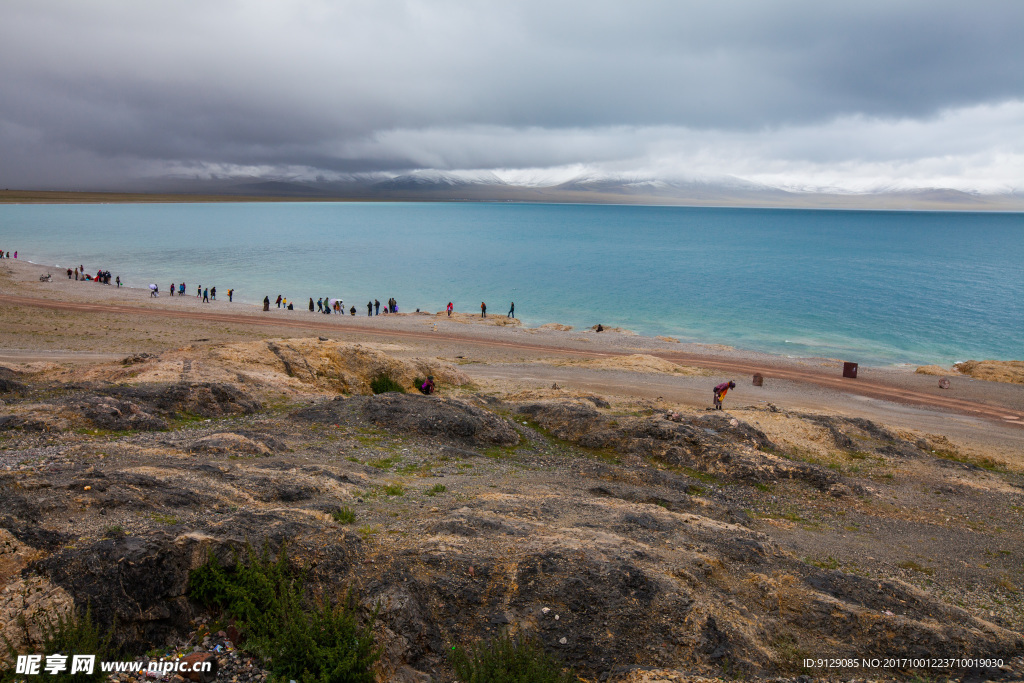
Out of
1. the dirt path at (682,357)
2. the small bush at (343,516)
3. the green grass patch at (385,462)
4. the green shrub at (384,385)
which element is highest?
the small bush at (343,516)

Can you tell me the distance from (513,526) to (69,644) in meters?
7.67

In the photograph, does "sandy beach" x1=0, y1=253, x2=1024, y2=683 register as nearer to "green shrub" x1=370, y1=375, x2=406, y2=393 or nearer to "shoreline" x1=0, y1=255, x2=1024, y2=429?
"green shrub" x1=370, y1=375, x2=406, y2=393

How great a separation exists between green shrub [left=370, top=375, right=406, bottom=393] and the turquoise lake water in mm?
39884

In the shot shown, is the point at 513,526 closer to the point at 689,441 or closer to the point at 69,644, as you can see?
the point at 69,644

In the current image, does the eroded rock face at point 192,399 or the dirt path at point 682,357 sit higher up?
the eroded rock face at point 192,399

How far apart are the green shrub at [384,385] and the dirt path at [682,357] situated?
19.7 metres

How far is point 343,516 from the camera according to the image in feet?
39.1

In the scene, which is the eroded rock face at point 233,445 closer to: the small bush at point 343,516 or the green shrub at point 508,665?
the small bush at point 343,516

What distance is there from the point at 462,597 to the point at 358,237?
176 metres

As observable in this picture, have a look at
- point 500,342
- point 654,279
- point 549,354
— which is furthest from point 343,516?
point 654,279

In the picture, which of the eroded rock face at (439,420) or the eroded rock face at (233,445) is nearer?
the eroded rock face at (233,445)

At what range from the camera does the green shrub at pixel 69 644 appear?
25.3ft

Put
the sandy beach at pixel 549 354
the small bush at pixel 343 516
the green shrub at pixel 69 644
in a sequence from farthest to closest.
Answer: the sandy beach at pixel 549 354, the small bush at pixel 343 516, the green shrub at pixel 69 644

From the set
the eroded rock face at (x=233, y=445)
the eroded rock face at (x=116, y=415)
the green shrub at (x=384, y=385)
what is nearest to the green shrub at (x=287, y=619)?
the eroded rock face at (x=233, y=445)
